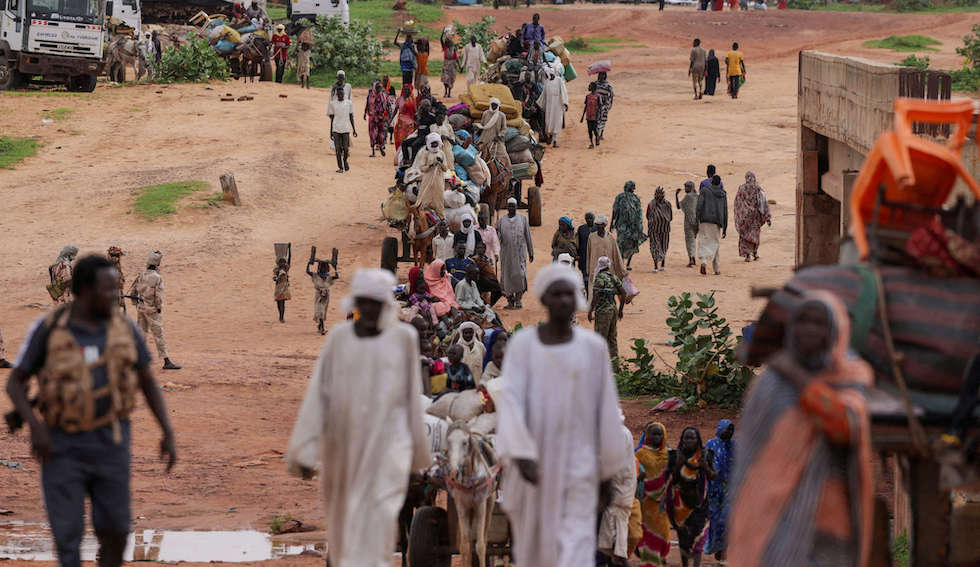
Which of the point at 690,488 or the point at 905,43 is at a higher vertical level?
the point at 905,43

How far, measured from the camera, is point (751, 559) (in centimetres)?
562

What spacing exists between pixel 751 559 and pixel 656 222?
683 inches

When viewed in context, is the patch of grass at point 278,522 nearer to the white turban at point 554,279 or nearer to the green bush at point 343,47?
the white turban at point 554,279

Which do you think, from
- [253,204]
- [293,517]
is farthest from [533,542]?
[253,204]

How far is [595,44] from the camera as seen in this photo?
166ft

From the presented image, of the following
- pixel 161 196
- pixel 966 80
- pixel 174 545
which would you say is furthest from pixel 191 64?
pixel 174 545

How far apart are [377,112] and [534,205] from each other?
5989 mm

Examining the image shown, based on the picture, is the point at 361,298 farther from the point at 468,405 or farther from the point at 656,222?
the point at 656,222

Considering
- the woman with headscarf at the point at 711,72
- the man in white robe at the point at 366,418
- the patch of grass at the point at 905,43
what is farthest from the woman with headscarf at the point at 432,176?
the patch of grass at the point at 905,43

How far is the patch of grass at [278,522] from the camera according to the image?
35.4ft

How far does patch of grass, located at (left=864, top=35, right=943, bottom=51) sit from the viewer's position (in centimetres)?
4675

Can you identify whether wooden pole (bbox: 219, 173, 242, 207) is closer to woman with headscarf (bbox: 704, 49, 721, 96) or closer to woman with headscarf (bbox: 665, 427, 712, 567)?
woman with headscarf (bbox: 704, 49, 721, 96)

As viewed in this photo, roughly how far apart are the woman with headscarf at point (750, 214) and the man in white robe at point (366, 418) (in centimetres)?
1791

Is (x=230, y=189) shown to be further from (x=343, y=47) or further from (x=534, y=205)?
(x=343, y=47)
